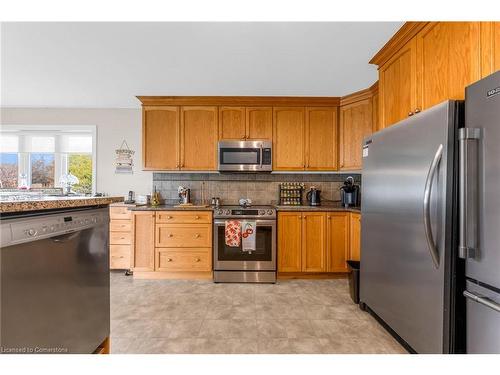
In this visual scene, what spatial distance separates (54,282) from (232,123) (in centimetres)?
283

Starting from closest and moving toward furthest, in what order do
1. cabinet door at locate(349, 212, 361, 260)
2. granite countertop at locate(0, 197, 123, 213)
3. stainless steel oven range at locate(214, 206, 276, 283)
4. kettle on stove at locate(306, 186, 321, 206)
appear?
granite countertop at locate(0, 197, 123, 213)
cabinet door at locate(349, 212, 361, 260)
stainless steel oven range at locate(214, 206, 276, 283)
kettle on stove at locate(306, 186, 321, 206)

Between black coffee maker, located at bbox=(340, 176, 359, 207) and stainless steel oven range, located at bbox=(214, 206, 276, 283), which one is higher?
black coffee maker, located at bbox=(340, 176, 359, 207)

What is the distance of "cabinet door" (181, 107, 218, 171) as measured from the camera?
3.53 metres

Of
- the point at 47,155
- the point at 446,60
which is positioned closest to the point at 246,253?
the point at 446,60

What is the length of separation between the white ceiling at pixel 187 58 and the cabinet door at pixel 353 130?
25 cm

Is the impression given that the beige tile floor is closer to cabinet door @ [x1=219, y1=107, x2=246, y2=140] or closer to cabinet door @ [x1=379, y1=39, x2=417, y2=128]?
cabinet door @ [x1=379, y1=39, x2=417, y2=128]

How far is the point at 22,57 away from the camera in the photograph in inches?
96.8

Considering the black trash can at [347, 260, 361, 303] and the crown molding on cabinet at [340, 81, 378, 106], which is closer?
the black trash can at [347, 260, 361, 303]

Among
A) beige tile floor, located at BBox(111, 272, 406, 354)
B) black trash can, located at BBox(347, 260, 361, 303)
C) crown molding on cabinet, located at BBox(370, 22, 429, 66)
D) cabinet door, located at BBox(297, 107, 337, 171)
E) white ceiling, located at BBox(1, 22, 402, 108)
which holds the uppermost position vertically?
white ceiling, located at BBox(1, 22, 402, 108)

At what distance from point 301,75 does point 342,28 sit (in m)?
0.86

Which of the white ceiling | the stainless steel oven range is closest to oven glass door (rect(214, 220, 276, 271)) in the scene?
the stainless steel oven range

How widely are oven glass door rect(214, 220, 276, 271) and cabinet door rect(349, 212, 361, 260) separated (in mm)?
963

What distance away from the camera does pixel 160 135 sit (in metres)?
3.54
